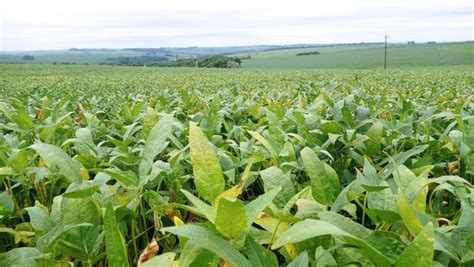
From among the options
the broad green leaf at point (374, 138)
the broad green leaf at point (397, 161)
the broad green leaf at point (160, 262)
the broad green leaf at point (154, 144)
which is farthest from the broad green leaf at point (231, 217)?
the broad green leaf at point (374, 138)

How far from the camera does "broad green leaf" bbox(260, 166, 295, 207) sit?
44.6 inches

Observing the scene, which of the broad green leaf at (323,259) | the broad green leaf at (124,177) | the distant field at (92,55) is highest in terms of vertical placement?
the distant field at (92,55)

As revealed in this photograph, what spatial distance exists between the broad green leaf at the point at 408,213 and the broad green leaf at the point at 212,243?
0.29 m

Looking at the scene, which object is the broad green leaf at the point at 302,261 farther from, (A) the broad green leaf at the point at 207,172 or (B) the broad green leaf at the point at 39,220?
(B) the broad green leaf at the point at 39,220

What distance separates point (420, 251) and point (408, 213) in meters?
0.14

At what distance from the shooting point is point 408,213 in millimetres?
796

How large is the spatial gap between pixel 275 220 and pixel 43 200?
895 millimetres

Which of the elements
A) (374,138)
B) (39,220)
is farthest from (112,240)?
(374,138)

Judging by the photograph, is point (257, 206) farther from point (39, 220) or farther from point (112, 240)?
point (39, 220)

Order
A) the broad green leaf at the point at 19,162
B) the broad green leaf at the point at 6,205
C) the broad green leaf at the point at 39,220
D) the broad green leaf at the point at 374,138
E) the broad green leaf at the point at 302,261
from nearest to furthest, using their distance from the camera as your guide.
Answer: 1. the broad green leaf at the point at 302,261
2. the broad green leaf at the point at 39,220
3. the broad green leaf at the point at 6,205
4. the broad green leaf at the point at 19,162
5. the broad green leaf at the point at 374,138

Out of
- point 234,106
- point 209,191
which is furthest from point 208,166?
point 234,106

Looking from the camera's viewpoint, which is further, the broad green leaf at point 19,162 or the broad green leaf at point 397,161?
the broad green leaf at point 19,162

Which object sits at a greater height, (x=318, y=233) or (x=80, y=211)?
(x=318, y=233)

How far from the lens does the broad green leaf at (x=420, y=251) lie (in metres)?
0.65
